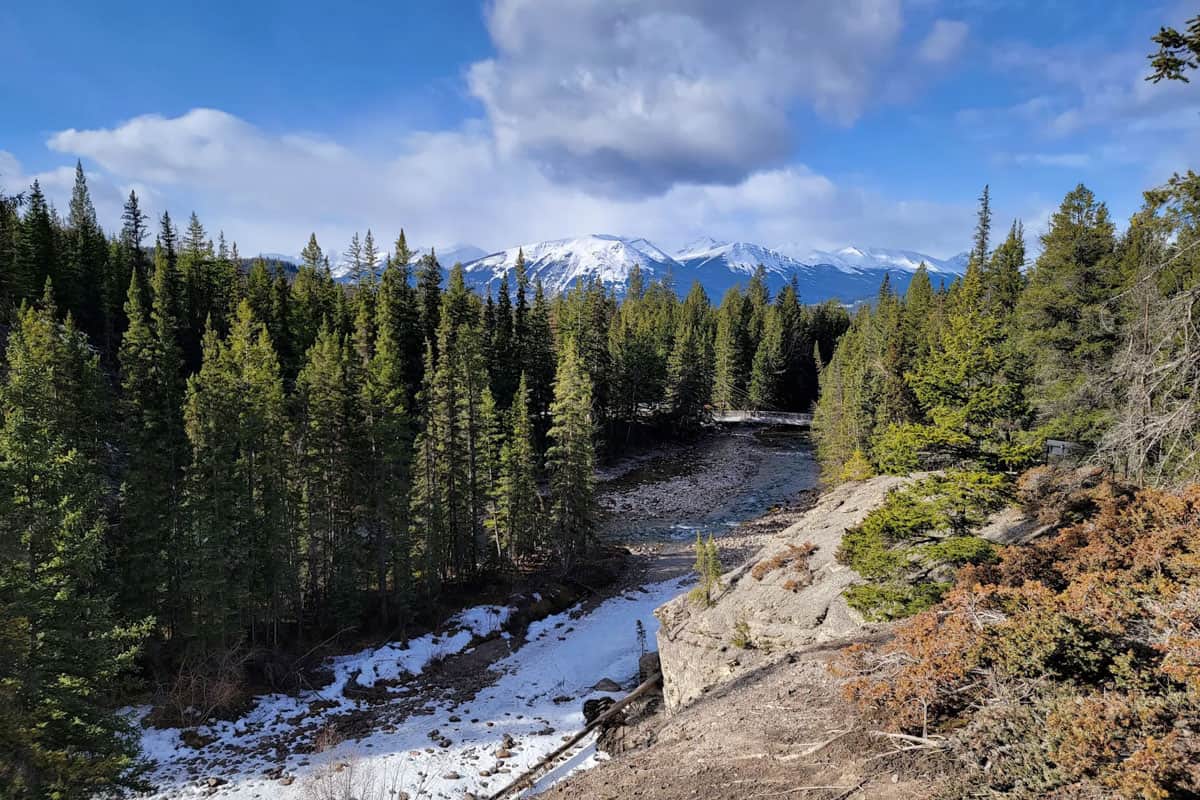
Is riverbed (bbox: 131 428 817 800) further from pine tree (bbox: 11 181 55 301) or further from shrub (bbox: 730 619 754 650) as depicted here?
pine tree (bbox: 11 181 55 301)

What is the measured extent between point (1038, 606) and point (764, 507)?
135ft

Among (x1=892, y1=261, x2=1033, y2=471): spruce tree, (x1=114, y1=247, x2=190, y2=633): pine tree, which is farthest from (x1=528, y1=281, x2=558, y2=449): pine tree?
(x1=892, y1=261, x2=1033, y2=471): spruce tree

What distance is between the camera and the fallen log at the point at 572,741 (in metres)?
14.5

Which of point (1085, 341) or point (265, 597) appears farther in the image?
point (265, 597)

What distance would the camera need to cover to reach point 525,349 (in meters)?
60.0

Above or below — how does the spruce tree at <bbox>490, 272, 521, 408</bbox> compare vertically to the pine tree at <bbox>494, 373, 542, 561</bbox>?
above

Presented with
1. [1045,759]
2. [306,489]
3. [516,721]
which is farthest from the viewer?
[306,489]

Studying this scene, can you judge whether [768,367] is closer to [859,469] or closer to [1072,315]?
[859,469]

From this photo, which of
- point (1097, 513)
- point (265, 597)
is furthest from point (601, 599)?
point (1097, 513)

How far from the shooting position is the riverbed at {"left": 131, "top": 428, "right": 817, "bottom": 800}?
606 inches

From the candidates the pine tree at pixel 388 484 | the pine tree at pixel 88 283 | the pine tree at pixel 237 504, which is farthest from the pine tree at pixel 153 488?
the pine tree at pixel 88 283

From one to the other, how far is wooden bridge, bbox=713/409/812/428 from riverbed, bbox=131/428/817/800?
5144 cm

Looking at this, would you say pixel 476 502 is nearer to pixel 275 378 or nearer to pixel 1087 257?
pixel 275 378

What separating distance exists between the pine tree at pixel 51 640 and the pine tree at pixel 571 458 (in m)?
18.9
